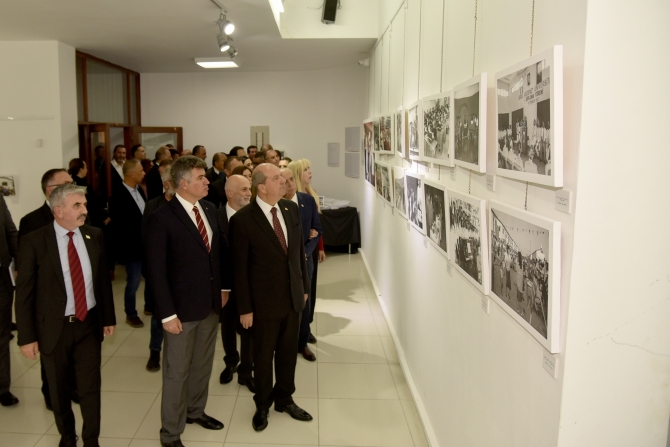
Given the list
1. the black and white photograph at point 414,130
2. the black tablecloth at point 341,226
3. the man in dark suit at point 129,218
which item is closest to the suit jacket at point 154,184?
the man in dark suit at point 129,218

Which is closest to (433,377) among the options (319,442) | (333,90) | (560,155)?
(319,442)

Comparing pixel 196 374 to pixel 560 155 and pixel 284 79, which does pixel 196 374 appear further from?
pixel 284 79

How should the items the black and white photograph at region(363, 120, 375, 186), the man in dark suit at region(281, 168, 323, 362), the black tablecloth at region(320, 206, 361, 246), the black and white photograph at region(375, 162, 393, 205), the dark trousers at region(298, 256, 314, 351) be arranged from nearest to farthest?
1. the man in dark suit at region(281, 168, 323, 362)
2. the dark trousers at region(298, 256, 314, 351)
3. the black and white photograph at region(375, 162, 393, 205)
4. the black and white photograph at region(363, 120, 375, 186)
5. the black tablecloth at region(320, 206, 361, 246)

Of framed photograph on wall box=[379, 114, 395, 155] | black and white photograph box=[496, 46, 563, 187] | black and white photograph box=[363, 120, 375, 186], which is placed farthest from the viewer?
black and white photograph box=[363, 120, 375, 186]

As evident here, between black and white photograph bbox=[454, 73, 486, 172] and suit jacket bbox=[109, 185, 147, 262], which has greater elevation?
black and white photograph bbox=[454, 73, 486, 172]

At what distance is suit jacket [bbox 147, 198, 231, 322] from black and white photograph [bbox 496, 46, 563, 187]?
215 cm

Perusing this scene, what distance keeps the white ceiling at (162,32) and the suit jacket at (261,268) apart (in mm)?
3119

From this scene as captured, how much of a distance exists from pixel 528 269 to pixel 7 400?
431 cm

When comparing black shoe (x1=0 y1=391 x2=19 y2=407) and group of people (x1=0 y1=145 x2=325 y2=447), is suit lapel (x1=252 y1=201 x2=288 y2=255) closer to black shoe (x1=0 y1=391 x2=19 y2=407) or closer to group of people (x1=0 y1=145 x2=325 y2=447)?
group of people (x1=0 y1=145 x2=325 y2=447)

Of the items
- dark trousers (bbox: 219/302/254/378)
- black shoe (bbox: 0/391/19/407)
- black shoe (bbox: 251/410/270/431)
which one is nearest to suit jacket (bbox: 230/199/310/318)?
dark trousers (bbox: 219/302/254/378)

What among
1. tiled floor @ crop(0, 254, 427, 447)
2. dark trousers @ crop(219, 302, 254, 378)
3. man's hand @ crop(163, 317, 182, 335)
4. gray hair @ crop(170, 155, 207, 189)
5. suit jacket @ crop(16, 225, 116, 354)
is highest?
gray hair @ crop(170, 155, 207, 189)

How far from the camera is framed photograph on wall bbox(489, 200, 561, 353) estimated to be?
1.80 metres

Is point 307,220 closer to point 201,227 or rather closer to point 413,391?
point 201,227

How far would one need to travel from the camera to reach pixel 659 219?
5.70 ft
